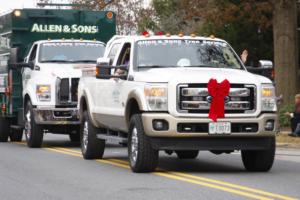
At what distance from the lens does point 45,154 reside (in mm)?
18828

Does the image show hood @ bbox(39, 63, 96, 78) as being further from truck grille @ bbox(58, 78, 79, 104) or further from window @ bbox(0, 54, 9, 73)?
window @ bbox(0, 54, 9, 73)

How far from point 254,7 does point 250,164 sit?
48.4 feet

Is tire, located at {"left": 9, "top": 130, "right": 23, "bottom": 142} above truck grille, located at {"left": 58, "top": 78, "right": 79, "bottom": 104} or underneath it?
underneath

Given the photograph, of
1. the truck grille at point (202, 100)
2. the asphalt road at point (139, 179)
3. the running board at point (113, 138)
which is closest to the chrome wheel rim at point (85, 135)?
the asphalt road at point (139, 179)

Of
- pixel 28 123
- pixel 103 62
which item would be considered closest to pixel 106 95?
pixel 103 62

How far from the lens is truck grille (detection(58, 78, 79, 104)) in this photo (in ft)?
67.5

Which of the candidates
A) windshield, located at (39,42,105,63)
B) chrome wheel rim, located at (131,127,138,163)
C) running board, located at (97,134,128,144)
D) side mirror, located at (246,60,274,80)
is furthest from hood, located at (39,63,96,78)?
chrome wheel rim, located at (131,127,138,163)

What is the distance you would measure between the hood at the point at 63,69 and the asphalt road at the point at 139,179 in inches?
95.8

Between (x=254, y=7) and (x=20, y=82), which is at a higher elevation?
(x=254, y=7)

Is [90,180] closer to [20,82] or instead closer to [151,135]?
[151,135]

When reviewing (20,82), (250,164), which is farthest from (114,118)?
(20,82)

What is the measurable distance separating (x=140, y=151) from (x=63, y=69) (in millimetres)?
7238

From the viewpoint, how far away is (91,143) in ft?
55.8

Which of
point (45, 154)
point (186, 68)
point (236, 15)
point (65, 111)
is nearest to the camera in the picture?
point (186, 68)
